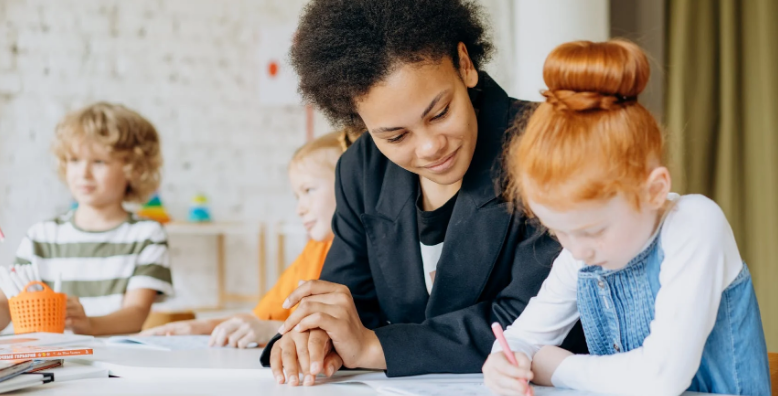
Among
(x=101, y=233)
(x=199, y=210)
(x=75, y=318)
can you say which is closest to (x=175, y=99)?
(x=199, y=210)

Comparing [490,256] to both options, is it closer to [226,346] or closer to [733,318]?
[733,318]

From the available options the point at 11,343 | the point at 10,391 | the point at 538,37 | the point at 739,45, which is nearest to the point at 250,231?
the point at 538,37

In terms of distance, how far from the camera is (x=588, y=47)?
877 mm

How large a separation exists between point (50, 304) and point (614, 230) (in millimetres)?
1070

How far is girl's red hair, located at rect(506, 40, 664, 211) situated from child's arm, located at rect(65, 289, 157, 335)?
1.09 meters

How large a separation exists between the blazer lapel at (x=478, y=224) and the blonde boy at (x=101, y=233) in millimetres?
952

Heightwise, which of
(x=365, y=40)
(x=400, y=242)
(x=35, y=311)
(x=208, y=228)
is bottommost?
(x=208, y=228)

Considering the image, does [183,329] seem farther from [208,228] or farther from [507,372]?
[208,228]

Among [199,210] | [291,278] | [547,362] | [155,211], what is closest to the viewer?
[547,362]

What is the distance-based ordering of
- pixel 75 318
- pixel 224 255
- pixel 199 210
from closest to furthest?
pixel 75 318 → pixel 199 210 → pixel 224 255

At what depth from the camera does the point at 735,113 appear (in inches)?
Answer: 92.5

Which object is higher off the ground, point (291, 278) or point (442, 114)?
point (442, 114)

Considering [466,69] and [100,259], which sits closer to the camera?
[466,69]

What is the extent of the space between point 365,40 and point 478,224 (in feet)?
1.08
